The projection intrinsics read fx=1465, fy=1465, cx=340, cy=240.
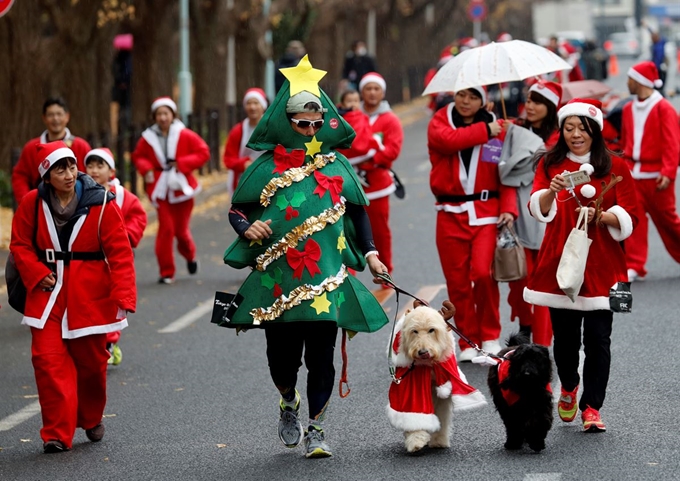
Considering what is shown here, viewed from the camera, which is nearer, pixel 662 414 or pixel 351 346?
pixel 662 414

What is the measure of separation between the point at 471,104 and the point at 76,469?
12.3ft

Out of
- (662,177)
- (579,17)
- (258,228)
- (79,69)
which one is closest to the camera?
(258,228)

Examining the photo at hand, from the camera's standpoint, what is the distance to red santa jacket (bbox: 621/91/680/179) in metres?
12.9

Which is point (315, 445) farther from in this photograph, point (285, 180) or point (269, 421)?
point (285, 180)

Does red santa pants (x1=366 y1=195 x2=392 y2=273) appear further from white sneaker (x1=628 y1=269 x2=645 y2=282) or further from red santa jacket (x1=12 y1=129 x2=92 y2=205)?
red santa jacket (x1=12 y1=129 x2=92 y2=205)

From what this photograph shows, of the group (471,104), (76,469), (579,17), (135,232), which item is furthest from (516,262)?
(579,17)

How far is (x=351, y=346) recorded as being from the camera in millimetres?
10805

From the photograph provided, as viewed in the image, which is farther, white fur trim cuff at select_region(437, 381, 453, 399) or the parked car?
the parked car

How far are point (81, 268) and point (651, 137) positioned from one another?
6619mm

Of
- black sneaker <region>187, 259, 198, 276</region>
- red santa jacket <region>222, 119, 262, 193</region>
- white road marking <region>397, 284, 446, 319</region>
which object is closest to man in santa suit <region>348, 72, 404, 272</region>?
white road marking <region>397, 284, 446, 319</region>

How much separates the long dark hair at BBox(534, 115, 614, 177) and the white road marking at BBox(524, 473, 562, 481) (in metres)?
1.67

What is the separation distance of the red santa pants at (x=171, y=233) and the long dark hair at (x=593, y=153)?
7.18 m

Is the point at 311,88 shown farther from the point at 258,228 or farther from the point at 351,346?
the point at 351,346

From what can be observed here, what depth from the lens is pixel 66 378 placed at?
7926 millimetres
